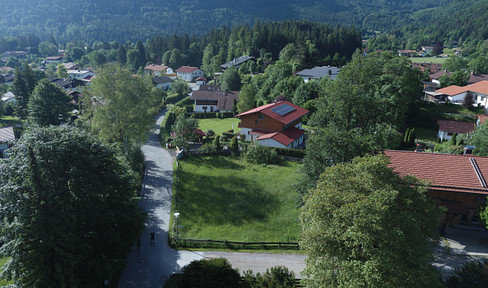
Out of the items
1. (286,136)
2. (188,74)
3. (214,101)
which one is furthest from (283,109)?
(188,74)

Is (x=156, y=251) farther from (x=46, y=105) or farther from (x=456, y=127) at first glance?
(x=456, y=127)

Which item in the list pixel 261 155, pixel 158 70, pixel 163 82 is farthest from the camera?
pixel 158 70

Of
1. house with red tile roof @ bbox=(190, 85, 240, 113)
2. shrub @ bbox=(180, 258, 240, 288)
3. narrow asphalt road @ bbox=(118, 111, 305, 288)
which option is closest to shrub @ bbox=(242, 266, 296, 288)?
shrub @ bbox=(180, 258, 240, 288)

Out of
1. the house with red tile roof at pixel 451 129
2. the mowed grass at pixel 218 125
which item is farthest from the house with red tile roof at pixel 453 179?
the mowed grass at pixel 218 125

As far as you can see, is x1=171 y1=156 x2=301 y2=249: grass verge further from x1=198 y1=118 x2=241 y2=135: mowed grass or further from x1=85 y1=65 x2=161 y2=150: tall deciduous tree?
x1=198 y1=118 x2=241 y2=135: mowed grass

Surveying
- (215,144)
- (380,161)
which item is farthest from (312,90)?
(380,161)

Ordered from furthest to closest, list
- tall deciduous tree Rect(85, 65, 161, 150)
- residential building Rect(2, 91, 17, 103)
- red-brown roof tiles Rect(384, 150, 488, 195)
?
residential building Rect(2, 91, 17, 103)
tall deciduous tree Rect(85, 65, 161, 150)
red-brown roof tiles Rect(384, 150, 488, 195)

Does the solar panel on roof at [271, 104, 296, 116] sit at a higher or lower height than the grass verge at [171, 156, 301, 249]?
higher

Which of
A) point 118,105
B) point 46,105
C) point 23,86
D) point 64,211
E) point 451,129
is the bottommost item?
point 23,86
